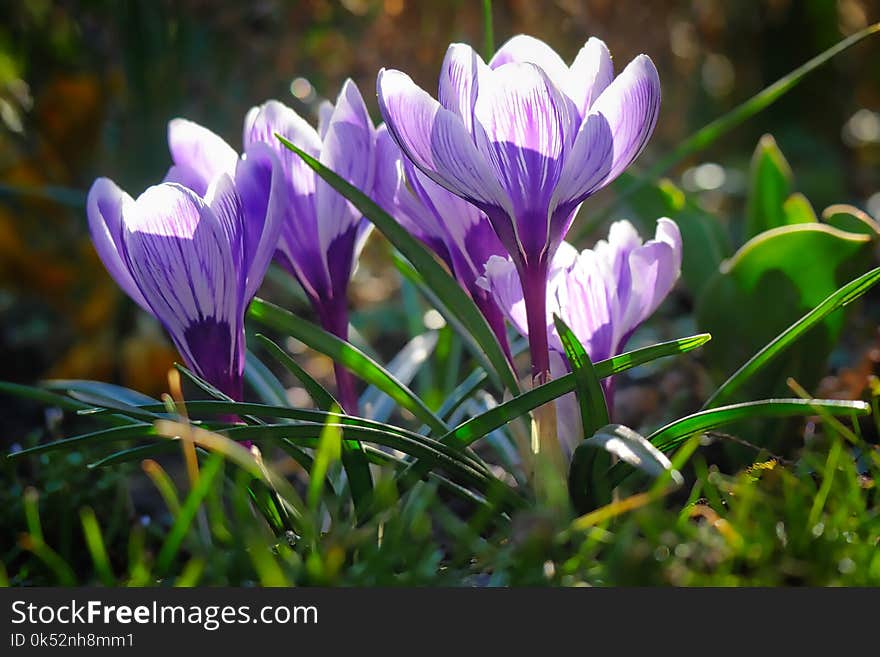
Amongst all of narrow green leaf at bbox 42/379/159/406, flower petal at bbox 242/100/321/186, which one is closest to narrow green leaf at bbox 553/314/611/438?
flower petal at bbox 242/100/321/186

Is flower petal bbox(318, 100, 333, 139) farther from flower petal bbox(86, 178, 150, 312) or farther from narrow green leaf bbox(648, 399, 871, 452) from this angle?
narrow green leaf bbox(648, 399, 871, 452)

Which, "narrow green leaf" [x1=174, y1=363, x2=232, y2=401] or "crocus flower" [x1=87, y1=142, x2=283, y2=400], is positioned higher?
"crocus flower" [x1=87, y1=142, x2=283, y2=400]

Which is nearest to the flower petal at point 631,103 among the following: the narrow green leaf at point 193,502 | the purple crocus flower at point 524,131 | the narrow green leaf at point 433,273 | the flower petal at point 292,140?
the purple crocus flower at point 524,131

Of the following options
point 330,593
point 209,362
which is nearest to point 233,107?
point 209,362

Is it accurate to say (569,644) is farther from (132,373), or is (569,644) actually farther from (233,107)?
(233,107)

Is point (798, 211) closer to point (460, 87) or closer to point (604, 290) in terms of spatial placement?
point (604, 290)

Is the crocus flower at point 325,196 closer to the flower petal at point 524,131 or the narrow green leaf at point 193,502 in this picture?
the flower petal at point 524,131
